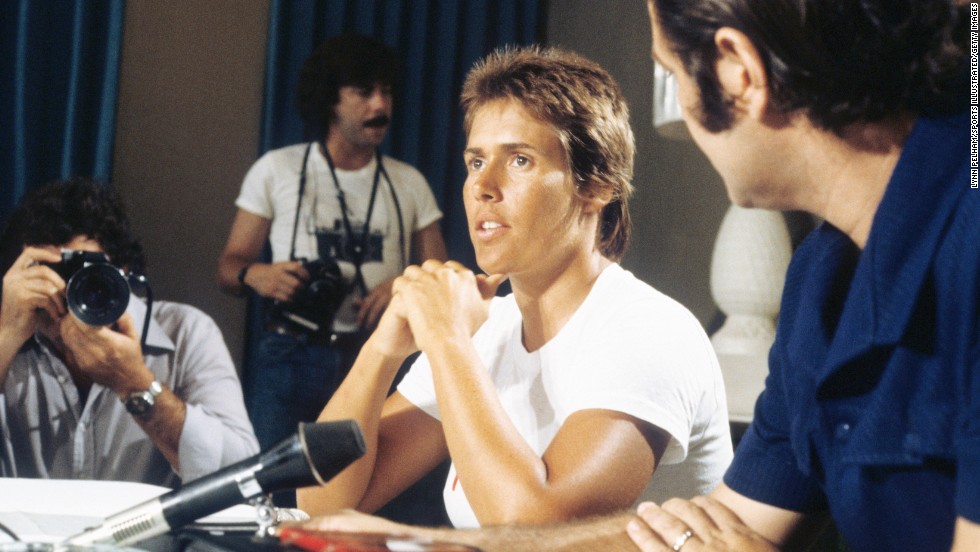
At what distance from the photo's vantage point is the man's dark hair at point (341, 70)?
8.07 feet

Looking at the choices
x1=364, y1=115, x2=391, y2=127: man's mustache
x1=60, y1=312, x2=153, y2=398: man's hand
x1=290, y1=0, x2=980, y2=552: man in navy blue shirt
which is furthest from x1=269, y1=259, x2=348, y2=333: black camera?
x1=290, y1=0, x2=980, y2=552: man in navy blue shirt

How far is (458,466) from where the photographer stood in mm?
1080

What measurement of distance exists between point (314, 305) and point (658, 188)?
106cm

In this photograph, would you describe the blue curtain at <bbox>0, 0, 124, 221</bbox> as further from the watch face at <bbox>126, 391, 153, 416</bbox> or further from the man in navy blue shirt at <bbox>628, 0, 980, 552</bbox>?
the man in navy blue shirt at <bbox>628, 0, 980, 552</bbox>

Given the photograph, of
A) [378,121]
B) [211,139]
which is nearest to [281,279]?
[378,121]

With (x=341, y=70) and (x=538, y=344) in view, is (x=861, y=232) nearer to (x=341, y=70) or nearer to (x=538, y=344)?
(x=538, y=344)

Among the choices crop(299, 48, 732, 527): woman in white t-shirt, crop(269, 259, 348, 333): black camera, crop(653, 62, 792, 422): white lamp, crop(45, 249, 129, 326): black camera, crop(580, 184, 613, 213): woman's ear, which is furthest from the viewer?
crop(269, 259, 348, 333): black camera

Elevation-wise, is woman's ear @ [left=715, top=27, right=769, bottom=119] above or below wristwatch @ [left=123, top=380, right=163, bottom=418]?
above

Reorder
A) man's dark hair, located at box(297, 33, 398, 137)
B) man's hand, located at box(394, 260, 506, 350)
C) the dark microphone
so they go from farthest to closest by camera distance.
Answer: man's dark hair, located at box(297, 33, 398, 137)
man's hand, located at box(394, 260, 506, 350)
the dark microphone

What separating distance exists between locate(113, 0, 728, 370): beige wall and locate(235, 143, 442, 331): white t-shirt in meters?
0.48

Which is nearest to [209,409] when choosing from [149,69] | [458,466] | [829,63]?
[458,466]

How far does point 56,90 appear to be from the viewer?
2.58 m

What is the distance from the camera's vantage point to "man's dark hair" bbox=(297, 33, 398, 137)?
96.8 inches

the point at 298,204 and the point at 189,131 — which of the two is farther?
the point at 189,131
